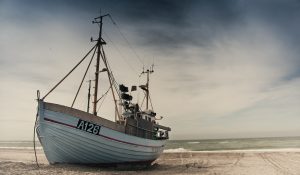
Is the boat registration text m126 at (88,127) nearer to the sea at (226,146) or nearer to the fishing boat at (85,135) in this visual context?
the fishing boat at (85,135)

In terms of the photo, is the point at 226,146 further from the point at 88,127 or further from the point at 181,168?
the point at 88,127

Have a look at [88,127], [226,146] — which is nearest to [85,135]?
[88,127]

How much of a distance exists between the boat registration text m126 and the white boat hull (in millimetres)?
136

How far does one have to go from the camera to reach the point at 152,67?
32.6m

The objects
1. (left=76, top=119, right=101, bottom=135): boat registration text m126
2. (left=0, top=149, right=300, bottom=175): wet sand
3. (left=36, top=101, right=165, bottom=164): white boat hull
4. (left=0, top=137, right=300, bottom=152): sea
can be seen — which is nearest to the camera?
(left=0, top=149, right=300, bottom=175): wet sand

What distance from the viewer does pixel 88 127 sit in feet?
57.6

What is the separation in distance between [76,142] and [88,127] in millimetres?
1066

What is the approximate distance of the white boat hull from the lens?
1698 cm

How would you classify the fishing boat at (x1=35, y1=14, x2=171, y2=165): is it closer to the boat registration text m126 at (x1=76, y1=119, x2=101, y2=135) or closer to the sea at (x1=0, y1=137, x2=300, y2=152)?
the boat registration text m126 at (x1=76, y1=119, x2=101, y2=135)

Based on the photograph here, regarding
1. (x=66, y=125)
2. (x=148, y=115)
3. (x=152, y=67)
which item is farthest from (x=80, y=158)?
(x=152, y=67)

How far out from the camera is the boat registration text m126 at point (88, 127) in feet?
56.9

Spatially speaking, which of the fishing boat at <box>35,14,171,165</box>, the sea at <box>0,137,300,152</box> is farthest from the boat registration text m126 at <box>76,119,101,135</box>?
the sea at <box>0,137,300,152</box>

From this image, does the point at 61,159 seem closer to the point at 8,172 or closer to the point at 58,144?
the point at 58,144

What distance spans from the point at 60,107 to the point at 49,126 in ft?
4.04
